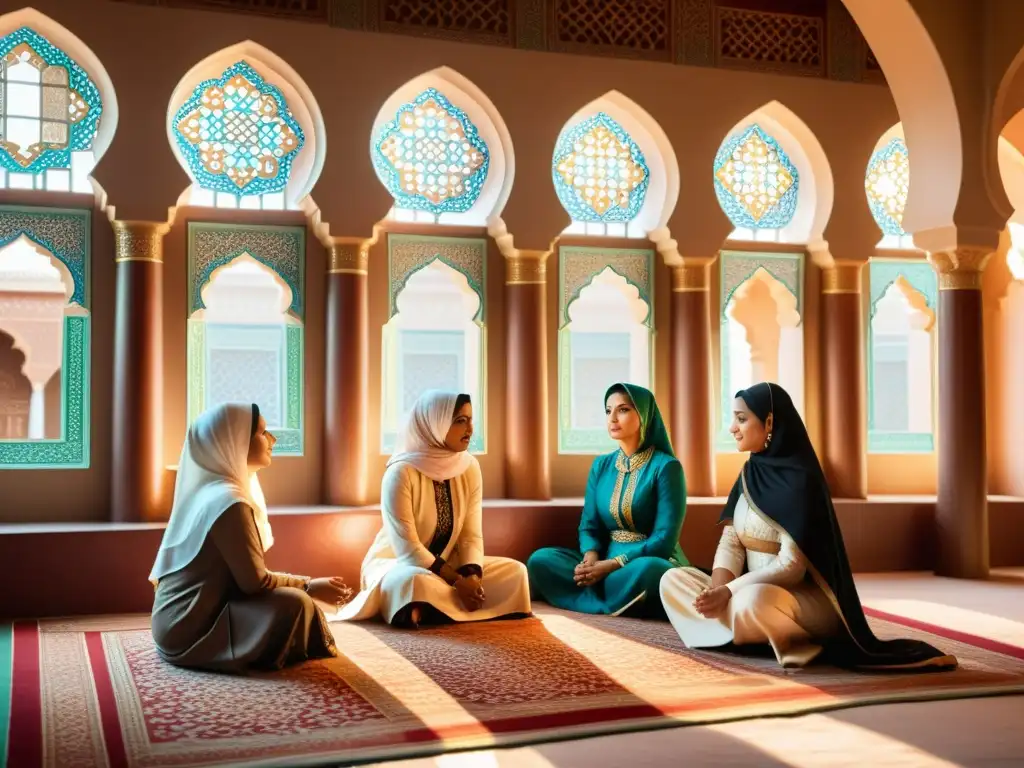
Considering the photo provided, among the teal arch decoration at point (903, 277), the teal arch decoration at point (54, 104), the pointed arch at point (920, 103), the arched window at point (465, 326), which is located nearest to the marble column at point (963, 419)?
the pointed arch at point (920, 103)

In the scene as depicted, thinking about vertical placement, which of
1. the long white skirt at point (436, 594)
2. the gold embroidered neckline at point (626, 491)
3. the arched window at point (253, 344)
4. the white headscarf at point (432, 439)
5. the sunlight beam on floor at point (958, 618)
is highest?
the arched window at point (253, 344)

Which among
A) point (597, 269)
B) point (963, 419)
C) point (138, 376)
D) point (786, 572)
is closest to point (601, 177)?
point (597, 269)

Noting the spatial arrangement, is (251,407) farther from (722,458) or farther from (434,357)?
(722,458)

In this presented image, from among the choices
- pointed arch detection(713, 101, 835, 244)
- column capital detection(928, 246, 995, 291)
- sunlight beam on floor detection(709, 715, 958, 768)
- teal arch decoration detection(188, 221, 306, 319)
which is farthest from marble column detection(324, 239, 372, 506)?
column capital detection(928, 246, 995, 291)

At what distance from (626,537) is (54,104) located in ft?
12.3

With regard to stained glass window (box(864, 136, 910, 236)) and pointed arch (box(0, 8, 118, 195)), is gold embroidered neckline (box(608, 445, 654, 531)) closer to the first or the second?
stained glass window (box(864, 136, 910, 236))

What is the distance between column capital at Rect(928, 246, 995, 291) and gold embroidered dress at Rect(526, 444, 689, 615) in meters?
2.16

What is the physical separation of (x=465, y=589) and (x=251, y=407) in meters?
1.40

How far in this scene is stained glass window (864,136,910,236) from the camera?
7500mm

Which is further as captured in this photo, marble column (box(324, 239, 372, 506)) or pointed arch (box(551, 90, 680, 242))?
pointed arch (box(551, 90, 680, 242))

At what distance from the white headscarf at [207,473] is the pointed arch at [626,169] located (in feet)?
10.7

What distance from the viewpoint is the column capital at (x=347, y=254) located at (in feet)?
20.6

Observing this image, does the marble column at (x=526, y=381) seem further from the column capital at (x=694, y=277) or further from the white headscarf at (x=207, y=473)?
the white headscarf at (x=207, y=473)

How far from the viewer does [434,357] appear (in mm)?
7418
